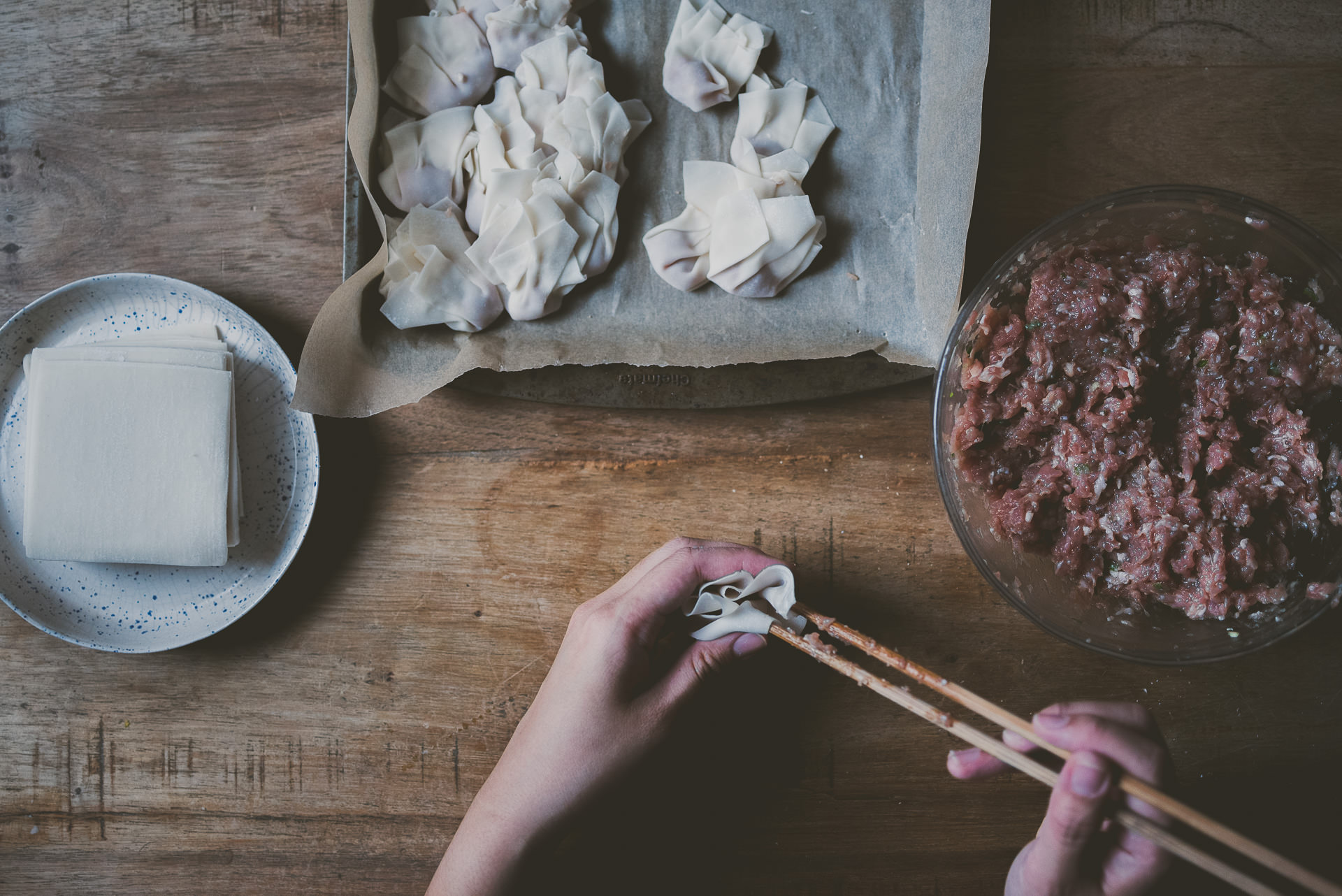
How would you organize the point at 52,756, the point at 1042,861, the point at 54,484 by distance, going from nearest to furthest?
1. the point at 1042,861
2. the point at 54,484
3. the point at 52,756

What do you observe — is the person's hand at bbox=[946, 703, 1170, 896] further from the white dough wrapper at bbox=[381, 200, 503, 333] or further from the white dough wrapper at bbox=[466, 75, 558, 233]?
the white dough wrapper at bbox=[466, 75, 558, 233]

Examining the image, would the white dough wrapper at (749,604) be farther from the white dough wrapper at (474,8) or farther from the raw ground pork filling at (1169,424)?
the white dough wrapper at (474,8)

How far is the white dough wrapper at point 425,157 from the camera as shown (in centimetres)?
124

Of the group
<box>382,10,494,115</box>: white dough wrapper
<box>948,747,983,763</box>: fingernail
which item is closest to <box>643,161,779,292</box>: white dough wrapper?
<box>382,10,494,115</box>: white dough wrapper

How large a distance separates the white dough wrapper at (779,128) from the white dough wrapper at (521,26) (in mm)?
296

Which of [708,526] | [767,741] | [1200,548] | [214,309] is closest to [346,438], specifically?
[214,309]

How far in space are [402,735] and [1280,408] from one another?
1.37 metres

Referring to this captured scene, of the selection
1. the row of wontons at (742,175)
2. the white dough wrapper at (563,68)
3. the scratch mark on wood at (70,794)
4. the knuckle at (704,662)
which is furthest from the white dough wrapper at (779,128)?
the scratch mark on wood at (70,794)

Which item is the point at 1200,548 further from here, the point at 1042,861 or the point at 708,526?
the point at 708,526

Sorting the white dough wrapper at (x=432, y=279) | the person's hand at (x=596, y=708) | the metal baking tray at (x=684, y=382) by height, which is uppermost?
the white dough wrapper at (x=432, y=279)

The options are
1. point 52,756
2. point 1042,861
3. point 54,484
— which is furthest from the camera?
point 52,756

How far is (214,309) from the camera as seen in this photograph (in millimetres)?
1278

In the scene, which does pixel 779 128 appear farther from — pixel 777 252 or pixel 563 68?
pixel 563 68

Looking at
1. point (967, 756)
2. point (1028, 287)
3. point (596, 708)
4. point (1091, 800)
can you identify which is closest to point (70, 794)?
point (596, 708)
